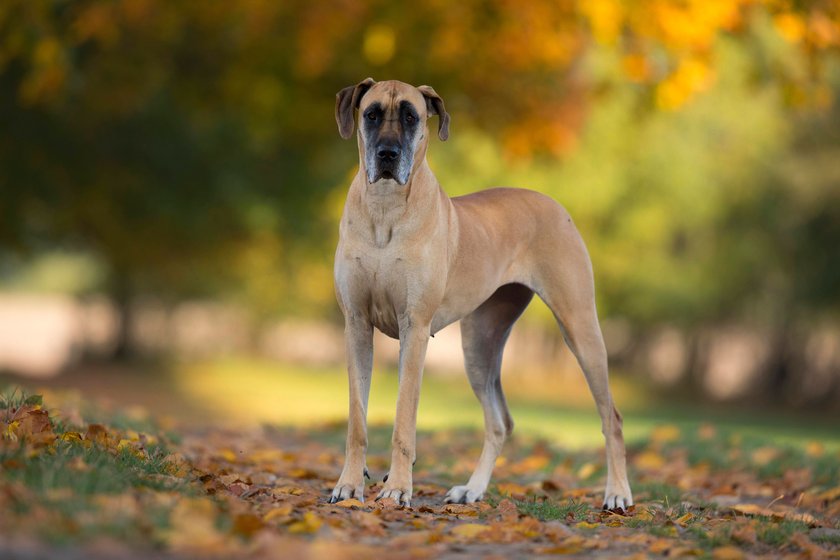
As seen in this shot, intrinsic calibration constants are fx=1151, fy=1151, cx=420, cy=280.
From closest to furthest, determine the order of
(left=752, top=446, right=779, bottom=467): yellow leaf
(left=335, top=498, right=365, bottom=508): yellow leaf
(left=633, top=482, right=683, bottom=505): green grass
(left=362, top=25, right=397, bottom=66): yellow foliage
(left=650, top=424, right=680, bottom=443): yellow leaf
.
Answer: (left=335, top=498, right=365, bottom=508): yellow leaf
(left=633, top=482, right=683, bottom=505): green grass
(left=752, top=446, right=779, bottom=467): yellow leaf
(left=650, top=424, right=680, bottom=443): yellow leaf
(left=362, top=25, right=397, bottom=66): yellow foliage

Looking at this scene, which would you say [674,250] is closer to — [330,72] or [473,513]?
[330,72]

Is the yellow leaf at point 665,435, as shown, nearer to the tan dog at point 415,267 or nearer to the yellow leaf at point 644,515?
the tan dog at point 415,267

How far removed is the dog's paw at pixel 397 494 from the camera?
19.7ft

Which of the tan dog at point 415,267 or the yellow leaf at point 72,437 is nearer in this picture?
the yellow leaf at point 72,437

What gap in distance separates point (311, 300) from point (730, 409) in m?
20.0

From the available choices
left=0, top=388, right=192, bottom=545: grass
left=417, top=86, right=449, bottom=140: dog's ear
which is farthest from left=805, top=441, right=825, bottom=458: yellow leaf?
left=0, top=388, right=192, bottom=545: grass

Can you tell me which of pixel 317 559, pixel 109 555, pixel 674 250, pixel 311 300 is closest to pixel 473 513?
pixel 317 559

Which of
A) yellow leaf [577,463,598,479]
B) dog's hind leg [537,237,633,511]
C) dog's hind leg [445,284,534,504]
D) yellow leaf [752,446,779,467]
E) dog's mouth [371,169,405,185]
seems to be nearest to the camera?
dog's mouth [371,169,405,185]

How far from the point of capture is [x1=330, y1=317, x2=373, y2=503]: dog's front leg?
6188mm

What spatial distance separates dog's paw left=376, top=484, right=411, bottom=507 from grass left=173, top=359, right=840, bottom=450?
29.5ft

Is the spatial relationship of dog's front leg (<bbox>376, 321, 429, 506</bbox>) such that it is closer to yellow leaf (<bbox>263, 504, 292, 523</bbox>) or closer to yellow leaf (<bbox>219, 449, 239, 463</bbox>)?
yellow leaf (<bbox>263, 504, 292, 523</bbox>)

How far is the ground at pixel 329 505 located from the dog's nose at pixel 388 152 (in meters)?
1.77

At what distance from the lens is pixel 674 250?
3353 centimetres

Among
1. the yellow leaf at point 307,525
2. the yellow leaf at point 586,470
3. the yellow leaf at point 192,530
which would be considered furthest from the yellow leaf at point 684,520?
the yellow leaf at point 586,470
